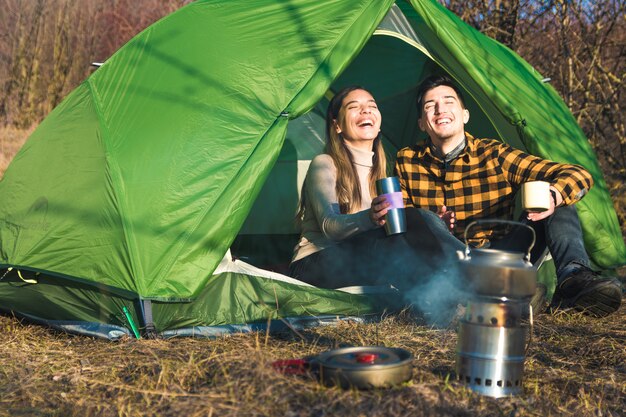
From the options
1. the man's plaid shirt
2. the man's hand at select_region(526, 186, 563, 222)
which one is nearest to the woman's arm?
the man's plaid shirt

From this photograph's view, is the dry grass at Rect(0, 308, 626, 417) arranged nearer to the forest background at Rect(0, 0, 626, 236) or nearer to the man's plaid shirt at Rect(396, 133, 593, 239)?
the man's plaid shirt at Rect(396, 133, 593, 239)

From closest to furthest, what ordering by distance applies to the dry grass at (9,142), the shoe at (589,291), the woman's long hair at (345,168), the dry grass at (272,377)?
the dry grass at (272,377), the shoe at (589,291), the woman's long hair at (345,168), the dry grass at (9,142)

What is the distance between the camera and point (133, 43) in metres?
3.76

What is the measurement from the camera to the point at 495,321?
226cm

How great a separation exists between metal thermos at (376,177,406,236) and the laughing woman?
0.11 feet

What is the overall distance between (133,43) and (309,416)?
2.29 m

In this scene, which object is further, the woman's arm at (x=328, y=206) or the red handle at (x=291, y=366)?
the woman's arm at (x=328, y=206)

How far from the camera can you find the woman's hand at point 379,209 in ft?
10.3

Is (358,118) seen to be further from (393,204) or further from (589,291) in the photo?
(589,291)

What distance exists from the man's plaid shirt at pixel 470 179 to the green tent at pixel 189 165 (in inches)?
10.0

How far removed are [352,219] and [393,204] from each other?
0.91 feet

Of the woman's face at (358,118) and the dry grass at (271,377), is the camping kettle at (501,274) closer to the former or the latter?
the dry grass at (271,377)

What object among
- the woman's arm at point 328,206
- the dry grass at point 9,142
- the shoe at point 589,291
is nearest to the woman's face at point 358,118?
the woman's arm at point 328,206

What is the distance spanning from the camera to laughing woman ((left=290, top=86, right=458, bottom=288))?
3.34 m
